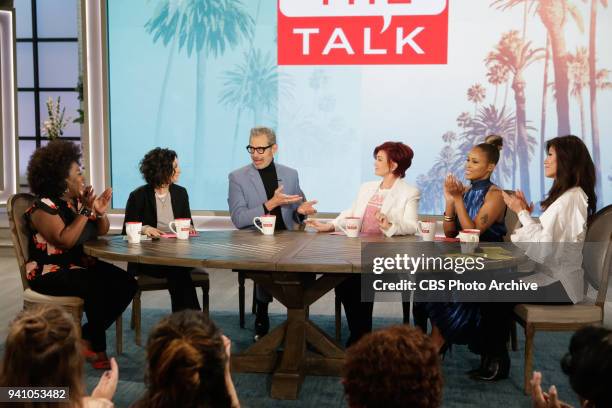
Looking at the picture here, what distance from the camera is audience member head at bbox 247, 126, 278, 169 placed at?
413 centimetres

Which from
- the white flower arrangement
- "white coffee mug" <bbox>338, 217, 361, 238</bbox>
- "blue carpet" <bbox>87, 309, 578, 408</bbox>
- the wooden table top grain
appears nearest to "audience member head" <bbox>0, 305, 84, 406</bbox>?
A: the wooden table top grain

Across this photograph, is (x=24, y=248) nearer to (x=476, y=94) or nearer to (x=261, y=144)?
(x=261, y=144)

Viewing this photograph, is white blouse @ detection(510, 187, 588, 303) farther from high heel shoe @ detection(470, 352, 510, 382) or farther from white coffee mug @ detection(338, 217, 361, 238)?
white coffee mug @ detection(338, 217, 361, 238)

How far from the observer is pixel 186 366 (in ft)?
5.22

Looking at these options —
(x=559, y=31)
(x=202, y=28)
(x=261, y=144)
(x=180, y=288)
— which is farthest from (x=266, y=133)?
(x=559, y=31)

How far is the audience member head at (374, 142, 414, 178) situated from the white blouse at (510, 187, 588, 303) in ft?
2.87

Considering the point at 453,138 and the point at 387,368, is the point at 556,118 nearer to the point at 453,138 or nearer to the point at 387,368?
the point at 453,138

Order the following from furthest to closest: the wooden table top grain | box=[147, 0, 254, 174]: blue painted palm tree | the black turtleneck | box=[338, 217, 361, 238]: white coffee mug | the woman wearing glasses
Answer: box=[147, 0, 254, 174]: blue painted palm tree → the black turtleneck → the woman wearing glasses → box=[338, 217, 361, 238]: white coffee mug → the wooden table top grain

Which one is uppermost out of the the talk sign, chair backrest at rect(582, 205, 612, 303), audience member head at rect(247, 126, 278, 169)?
the the talk sign

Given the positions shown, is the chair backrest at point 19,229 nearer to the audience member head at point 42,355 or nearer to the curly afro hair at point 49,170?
the curly afro hair at point 49,170

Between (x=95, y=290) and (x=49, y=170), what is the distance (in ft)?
2.01

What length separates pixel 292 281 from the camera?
312 centimetres

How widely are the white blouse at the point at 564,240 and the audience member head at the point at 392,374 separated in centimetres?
189

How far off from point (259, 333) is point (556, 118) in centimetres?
319
